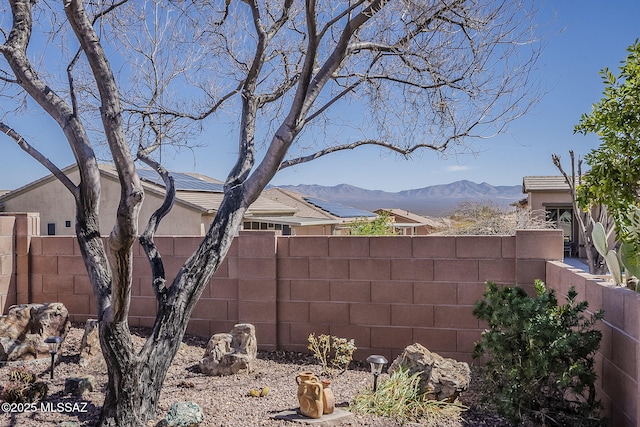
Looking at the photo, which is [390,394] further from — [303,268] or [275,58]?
[275,58]

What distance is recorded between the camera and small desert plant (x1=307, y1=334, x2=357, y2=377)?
5.95 m

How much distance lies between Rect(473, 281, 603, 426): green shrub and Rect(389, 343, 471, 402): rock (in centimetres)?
65

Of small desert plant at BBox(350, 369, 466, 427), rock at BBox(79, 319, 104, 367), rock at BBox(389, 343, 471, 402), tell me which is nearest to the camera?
small desert plant at BBox(350, 369, 466, 427)

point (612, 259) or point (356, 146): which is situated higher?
point (356, 146)

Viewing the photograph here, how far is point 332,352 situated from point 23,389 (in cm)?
322

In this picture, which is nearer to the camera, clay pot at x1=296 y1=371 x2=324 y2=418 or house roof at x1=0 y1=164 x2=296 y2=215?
clay pot at x1=296 y1=371 x2=324 y2=418

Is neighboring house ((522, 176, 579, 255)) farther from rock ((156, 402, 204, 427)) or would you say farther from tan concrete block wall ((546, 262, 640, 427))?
rock ((156, 402, 204, 427))

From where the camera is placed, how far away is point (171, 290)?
484cm

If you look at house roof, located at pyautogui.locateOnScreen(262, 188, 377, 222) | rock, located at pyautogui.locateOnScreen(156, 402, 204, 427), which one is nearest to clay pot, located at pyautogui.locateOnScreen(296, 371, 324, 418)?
rock, located at pyautogui.locateOnScreen(156, 402, 204, 427)

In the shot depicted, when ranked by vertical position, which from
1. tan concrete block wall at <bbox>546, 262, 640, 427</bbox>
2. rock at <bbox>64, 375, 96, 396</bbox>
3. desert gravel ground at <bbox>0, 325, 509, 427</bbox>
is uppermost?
tan concrete block wall at <bbox>546, 262, 640, 427</bbox>

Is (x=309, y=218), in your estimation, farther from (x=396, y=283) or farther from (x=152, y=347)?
(x=152, y=347)

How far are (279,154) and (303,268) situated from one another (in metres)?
2.13

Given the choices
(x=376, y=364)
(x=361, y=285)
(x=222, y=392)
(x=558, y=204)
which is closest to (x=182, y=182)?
(x=361, y=285)

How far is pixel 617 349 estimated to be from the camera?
3.96 meters
